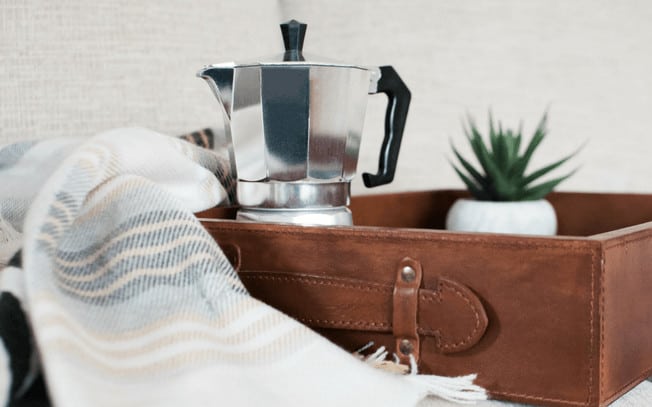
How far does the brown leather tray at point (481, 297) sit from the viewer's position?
47 cm

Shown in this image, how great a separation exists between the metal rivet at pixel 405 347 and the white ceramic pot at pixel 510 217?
Result: 294 millimetres

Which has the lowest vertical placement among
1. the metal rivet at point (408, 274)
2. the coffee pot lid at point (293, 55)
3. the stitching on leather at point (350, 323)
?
the stitching on leather at point (350, 323)

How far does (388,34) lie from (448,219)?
0.48 metres

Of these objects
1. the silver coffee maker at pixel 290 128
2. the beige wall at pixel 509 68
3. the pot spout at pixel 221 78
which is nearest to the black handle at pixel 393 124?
the silver coffee maker at pixel 290 128

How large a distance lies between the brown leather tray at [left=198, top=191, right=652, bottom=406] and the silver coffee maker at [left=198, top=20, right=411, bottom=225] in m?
0.09

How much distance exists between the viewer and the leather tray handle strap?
1.65ft

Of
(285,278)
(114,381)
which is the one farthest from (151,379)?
(285,278)

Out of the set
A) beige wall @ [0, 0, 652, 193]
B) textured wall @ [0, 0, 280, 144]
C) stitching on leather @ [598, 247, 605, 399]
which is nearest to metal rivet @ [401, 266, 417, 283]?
stitching on leather @ [598, 247, 605, 399]

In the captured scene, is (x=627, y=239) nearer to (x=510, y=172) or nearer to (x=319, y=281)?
(x=319, y=281)

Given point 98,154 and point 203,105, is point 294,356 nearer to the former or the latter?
point 98,154

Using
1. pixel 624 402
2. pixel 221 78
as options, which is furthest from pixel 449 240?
pixel 221 78

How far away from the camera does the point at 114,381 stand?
16.6 inches

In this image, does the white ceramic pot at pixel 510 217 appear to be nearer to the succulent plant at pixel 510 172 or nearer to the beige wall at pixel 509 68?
the succulent plant at pixel 510 172

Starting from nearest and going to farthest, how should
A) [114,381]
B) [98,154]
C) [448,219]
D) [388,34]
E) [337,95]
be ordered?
[114,381]
[98,154]
[337,95]
[448,219]
[388,34]
